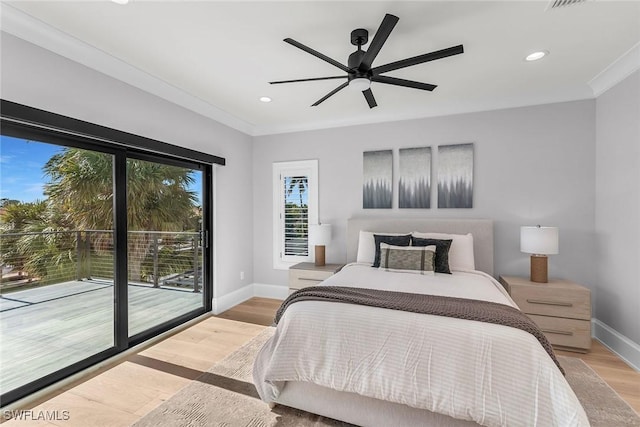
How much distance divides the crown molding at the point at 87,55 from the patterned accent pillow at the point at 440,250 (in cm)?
302

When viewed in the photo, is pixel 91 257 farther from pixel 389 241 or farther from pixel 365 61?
pixel 389 241

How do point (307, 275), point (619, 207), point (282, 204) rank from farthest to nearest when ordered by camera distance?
point (282, 204) < point (307, 275) < point (619, 207)

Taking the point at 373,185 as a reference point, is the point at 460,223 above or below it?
below

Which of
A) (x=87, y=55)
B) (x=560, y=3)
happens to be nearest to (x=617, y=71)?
(x=560, y=3)

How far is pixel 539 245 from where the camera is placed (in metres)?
2.90

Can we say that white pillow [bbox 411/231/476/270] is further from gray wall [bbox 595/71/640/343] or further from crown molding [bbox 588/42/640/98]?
crown molding [bbox 588/42/640/98]

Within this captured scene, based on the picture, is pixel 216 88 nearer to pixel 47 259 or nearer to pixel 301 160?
pixel 301 160

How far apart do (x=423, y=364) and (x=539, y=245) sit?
2.23 m

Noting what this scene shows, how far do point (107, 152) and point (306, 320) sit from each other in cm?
231

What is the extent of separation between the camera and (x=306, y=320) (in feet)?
6.09

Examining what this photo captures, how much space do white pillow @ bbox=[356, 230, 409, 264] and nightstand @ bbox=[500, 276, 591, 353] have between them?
136 centimetres

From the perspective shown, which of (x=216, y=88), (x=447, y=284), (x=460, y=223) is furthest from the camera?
(x=460, y=223)

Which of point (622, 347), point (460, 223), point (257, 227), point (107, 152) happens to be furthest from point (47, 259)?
point (622, 347)

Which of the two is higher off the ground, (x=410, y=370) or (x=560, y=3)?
(x=560, y=3)
